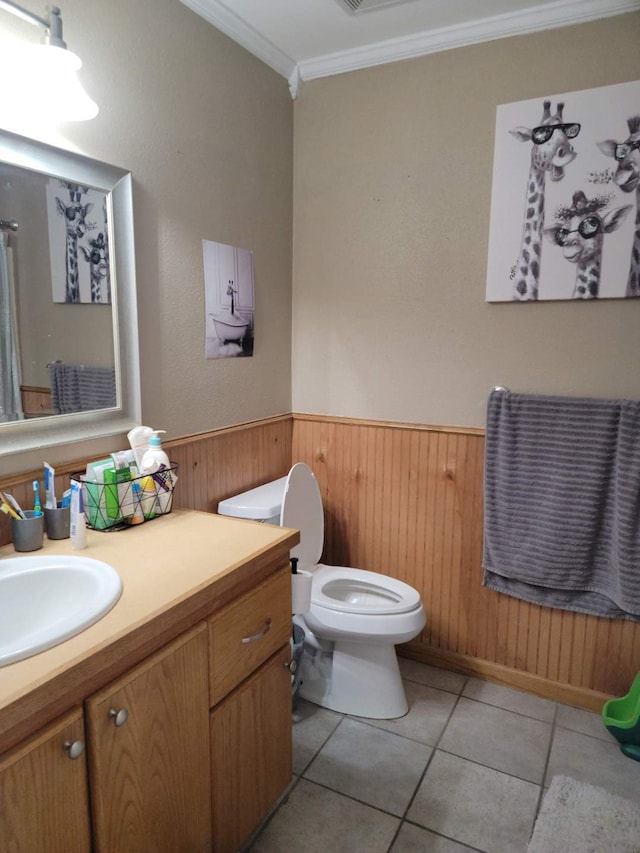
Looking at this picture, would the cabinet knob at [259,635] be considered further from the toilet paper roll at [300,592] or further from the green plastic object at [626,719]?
the green plastic object at [626,719]

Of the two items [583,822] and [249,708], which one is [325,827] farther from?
[583,822]

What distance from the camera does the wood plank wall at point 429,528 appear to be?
6.61ft

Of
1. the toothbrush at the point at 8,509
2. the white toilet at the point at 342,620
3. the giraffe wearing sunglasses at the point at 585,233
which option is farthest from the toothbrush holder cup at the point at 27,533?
the giraffe wearing sunglasses at the point at 585,233

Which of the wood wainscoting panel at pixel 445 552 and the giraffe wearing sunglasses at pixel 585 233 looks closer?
the giraffe wearing sunglasses at pixel 585 233

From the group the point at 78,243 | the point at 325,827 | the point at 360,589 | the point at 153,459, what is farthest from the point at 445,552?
the point at 78,243

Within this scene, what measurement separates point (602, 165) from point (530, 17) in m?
0.55

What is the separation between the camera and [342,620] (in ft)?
6.25

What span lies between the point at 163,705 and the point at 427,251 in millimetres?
1744

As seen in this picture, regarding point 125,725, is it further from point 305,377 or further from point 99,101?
point 305,377

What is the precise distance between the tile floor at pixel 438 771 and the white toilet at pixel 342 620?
0.08m

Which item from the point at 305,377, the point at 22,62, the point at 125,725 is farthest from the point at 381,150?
the point at 125,725

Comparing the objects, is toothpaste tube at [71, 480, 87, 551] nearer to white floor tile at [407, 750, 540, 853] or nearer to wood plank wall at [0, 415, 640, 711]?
wood plank wall at [0, 415, 640, 711]

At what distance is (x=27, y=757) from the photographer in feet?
2.68

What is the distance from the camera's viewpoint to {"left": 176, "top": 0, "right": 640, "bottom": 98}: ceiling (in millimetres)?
1809
